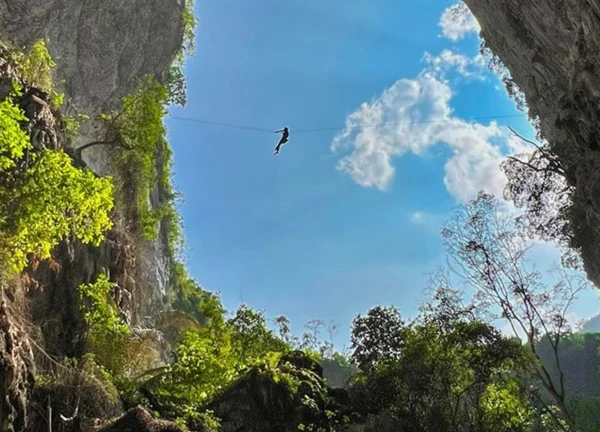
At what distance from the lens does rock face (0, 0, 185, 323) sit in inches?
674

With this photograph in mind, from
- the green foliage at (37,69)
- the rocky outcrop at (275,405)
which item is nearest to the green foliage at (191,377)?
the rocky outcrop at (275,405)

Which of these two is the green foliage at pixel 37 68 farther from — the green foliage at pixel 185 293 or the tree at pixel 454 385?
the green foliage at pixel 185 293

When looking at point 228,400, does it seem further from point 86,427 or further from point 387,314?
point 387,314

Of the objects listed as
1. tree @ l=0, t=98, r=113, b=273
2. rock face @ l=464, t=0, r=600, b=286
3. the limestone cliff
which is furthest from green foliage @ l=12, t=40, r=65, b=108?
rock face @ l=464, t=0, r=600, b=286

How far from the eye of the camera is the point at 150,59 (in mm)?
24203

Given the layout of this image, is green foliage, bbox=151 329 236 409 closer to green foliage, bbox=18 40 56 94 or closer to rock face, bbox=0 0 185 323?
rock face, bbox=0 0 185 323

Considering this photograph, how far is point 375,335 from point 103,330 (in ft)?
29.7

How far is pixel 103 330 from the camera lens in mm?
11859

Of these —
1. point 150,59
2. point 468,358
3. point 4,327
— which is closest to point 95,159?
point 150,59

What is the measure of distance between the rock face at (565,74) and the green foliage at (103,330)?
11323 mm

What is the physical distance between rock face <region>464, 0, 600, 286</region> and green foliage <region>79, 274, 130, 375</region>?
11.3 m

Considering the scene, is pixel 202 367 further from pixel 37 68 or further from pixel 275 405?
pixel 37 68

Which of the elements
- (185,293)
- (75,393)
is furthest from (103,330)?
(185,293)

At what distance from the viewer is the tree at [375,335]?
17300 mm
